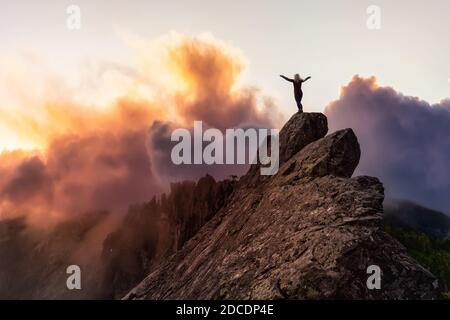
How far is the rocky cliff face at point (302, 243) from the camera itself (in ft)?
66.1

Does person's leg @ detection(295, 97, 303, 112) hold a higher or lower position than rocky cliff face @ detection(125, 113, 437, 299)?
higher

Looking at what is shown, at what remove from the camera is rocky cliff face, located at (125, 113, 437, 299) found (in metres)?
20.1

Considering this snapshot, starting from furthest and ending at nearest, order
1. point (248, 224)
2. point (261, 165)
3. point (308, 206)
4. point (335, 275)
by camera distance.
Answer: point (261, 165)
point (248, 224)
point (308, 206)
point (335, 275)

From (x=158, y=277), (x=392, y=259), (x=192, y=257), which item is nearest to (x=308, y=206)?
(x=392, y=259)

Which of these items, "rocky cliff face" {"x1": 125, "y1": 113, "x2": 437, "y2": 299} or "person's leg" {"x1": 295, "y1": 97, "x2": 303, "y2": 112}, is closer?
"rocky cliff face" {"x1": 125, "y1": 113, "x2": 437, "y2": 299}

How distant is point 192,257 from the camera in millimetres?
34406

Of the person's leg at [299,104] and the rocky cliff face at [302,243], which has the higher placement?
the person's leg at [299,104]

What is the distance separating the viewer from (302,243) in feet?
74.7

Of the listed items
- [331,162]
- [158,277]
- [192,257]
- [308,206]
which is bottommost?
[158,277]

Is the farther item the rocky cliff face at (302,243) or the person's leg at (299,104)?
the person's leg at (299,104)

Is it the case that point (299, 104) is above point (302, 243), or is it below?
above

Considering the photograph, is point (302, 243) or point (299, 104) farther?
point (299, 104)
